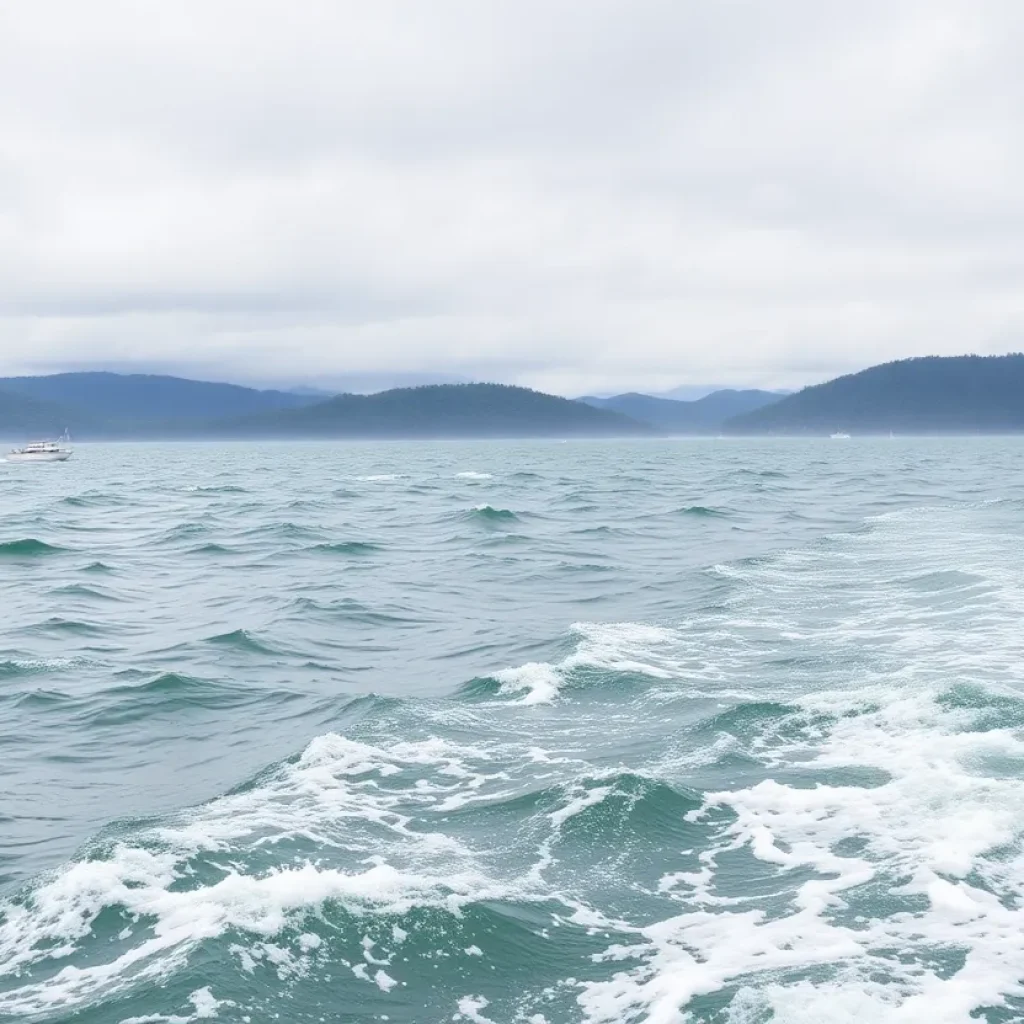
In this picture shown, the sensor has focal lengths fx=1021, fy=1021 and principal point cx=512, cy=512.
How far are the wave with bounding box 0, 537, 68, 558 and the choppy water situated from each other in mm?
9276

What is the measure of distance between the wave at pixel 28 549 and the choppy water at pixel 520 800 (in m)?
9.28

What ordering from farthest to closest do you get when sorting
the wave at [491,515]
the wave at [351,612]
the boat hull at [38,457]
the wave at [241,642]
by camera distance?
the boat hull at [38,457], the wave at [491,515], the wave at [351,612], the wave at [241,642]

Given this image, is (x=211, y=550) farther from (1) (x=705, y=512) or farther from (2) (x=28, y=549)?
(1) (x=705, y=512)

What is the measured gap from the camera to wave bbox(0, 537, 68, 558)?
128 ft

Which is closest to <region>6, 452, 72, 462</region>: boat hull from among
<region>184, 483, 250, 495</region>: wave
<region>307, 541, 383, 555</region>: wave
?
<region>184, 483, 250, 495</region>: wave

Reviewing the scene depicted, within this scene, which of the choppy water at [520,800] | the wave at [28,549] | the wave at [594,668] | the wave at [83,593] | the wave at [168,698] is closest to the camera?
the choppy water at [520,800]

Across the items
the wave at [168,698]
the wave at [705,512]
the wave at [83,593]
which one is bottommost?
the wave at [168,698]

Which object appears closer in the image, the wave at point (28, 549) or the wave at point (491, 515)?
the wave at point (28, 549)

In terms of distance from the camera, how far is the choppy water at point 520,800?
8.52 m

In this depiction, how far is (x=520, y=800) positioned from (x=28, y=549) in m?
33.5

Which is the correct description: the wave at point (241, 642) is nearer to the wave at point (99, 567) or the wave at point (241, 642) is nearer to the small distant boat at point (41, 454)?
the wave at point (99, 567)

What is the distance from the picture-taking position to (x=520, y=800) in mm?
12445

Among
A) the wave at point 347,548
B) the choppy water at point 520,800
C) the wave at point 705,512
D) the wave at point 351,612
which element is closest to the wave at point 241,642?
the choppy water at point 520,800

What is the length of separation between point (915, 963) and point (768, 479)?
3238 inches
